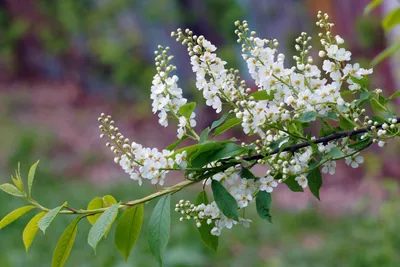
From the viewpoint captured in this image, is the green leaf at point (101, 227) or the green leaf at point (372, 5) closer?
the green leaf at point (101, 227)

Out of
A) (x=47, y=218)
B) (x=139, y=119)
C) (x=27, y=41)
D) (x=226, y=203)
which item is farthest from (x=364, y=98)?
(x=27, y=41)

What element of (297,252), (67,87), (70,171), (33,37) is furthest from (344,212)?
(33,37)

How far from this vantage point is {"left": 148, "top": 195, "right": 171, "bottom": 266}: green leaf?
2.86 feet

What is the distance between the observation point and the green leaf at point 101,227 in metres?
0.80

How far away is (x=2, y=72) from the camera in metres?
Result: 8.82

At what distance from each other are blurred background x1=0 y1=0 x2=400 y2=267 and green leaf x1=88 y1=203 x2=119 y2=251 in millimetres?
1688

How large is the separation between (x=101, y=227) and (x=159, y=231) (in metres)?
0.10

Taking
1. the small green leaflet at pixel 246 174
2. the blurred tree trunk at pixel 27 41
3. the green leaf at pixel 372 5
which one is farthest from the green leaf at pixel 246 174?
the blurred tree trunk at pixel 27 41

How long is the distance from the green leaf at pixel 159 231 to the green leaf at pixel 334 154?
0.81 feet

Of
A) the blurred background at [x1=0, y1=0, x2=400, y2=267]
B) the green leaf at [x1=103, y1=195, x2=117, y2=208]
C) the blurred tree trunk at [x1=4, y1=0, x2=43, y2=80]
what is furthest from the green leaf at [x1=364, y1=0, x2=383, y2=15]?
the blurred tree trunk at [x1=4, y1=0, x2=43, y2=80]

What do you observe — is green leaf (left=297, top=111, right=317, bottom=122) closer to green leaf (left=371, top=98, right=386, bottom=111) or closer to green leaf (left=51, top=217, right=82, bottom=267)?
green leaf (left=371, top=98, right=386, bottom=111)

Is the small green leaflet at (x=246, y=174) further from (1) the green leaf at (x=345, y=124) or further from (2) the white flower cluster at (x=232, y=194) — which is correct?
(1) the green leaf at (x=345, y=124)

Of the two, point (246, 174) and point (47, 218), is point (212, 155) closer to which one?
point (246, 174)

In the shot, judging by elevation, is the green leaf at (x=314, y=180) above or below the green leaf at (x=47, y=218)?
below
